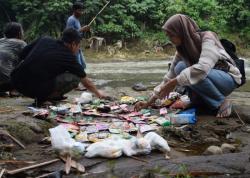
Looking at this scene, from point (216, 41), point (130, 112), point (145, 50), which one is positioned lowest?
point (145, 50)

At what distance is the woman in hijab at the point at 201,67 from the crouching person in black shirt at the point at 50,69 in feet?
3.30

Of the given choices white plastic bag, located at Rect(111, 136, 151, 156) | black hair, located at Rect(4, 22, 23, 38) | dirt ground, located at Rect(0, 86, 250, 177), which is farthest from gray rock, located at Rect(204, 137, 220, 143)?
black hair, located at Rect(4, 22, 23, 38)

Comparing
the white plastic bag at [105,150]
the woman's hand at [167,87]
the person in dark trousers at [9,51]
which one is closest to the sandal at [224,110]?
the woman's hand at [167,87]

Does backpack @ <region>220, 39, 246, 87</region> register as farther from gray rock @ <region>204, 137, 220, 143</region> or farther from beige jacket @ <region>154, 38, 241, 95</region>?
gray rock @ <region>204, 137, 220, 143</region>

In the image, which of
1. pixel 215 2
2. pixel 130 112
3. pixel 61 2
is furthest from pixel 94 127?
pixel 215 2

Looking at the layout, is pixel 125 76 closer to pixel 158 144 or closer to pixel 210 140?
pixel 210 140

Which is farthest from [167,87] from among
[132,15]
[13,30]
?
[132,15]

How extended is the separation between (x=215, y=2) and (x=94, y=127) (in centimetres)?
1570

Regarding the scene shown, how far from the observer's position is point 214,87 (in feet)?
16.5

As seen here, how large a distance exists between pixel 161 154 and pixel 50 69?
7.61 ft

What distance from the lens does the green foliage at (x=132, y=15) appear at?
18.4 metres

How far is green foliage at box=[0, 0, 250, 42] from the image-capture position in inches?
723

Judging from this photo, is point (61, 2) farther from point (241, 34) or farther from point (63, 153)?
point (63, 153)

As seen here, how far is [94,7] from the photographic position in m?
18.3
